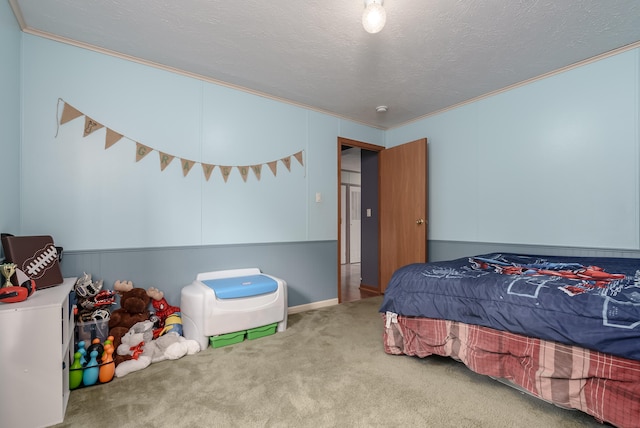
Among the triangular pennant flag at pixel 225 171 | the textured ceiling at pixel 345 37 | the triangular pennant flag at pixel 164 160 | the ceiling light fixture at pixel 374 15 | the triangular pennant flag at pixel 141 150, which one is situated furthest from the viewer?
the triangular pennant flag at pixel 225 171

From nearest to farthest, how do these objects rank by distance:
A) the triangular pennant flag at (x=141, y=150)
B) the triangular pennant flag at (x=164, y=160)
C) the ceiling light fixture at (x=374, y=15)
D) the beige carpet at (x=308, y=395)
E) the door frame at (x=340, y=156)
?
the beige carpet at (x=308, y=395)
the ceiling light fixture at (x=374, y=15)
the triangular pennant flag at (x=141, y=150)
the triangular pennant flag at (x=164, y=160)
the door frame at (x=340, y=156)

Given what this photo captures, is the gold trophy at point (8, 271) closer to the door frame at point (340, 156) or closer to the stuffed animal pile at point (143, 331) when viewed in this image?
the stuffed animal pile at point (143, 331)

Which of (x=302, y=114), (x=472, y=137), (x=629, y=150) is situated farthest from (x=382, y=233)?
(x=629, y=150)

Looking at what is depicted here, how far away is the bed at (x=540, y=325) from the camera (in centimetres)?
131

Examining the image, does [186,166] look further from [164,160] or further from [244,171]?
[244,171]

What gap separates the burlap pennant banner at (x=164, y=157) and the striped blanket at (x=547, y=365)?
206 cm

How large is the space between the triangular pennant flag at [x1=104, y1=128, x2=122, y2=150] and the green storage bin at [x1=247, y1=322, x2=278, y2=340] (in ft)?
6.20

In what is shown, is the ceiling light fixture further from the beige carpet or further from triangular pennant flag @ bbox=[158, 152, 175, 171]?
the beige carpet

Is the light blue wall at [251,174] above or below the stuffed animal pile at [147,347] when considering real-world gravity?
above

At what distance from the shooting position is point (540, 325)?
1518 millimetres

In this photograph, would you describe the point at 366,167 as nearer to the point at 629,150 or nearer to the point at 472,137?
the point at 472,137

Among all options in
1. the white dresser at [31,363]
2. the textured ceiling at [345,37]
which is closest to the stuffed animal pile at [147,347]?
the white dresser at [31,363]

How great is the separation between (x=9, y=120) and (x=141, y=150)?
782 millimetres

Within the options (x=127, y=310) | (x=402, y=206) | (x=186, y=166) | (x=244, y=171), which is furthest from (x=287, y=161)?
(x=127, y=310)
